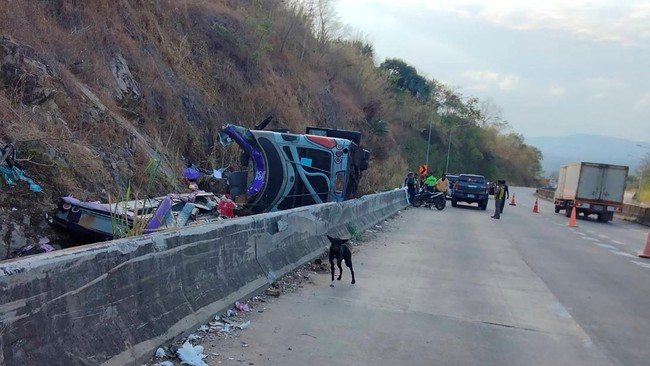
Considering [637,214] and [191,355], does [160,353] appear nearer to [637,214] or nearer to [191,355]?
[191,355]

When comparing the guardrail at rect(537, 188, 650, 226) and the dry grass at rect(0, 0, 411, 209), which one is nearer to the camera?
the dry grass at rect(0, 0, 411, 209)

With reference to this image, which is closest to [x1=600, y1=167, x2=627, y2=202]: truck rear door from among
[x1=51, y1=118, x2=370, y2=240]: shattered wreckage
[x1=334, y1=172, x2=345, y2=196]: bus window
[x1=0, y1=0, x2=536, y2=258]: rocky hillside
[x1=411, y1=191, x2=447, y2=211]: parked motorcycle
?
[x1=411, y1=191, x2=447, y2=211]: parked motorcycle

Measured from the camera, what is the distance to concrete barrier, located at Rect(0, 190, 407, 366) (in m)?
3.54

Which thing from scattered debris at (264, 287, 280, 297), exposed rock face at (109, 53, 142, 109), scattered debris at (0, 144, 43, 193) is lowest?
scattered debris at (264, 287, 280, 297)

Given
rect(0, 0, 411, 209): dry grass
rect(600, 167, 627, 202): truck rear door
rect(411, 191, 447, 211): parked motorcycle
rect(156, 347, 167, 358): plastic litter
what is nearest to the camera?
rect(156, 347, 167, 358): plastic litter

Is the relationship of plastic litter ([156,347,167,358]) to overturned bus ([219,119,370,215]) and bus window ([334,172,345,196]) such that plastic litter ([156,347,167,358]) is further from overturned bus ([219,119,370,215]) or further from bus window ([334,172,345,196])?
bus window ([334,172,345,196])

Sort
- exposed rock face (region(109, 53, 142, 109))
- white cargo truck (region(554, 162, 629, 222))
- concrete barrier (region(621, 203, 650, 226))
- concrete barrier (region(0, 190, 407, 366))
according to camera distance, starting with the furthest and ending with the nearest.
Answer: concrete barrier (region(621, 203, 650, 226)) → white cargo truck (region(554, 162, 629, 222)) → exposed rock face (region(109, 53, 142, 109)) → concrete barrier (region(0, 190, 407, 366))

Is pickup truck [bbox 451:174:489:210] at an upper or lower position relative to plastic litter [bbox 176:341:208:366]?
upper

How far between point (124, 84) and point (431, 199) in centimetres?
1778

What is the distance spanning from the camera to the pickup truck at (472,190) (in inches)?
1221

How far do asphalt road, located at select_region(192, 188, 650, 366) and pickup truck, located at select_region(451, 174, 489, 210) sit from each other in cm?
1726

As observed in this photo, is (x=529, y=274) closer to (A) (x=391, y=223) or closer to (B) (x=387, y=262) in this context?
(B) (x=387, y=262)

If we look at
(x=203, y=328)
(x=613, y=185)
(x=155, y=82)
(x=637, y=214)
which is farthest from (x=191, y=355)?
(x=637, y=214)

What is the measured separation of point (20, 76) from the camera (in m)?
10.4
